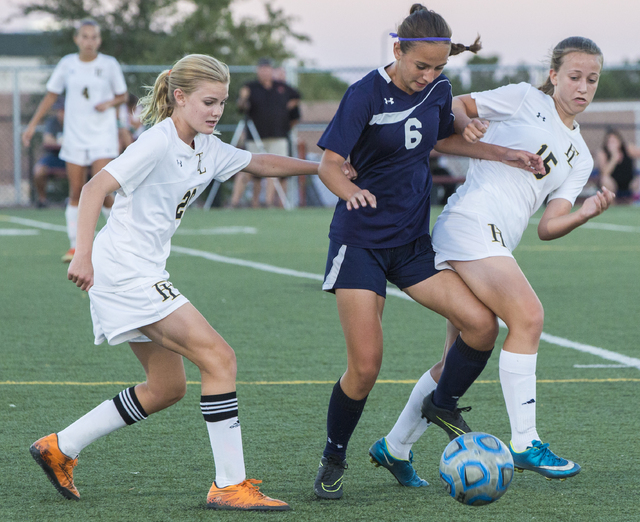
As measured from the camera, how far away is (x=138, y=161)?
11.7 feet

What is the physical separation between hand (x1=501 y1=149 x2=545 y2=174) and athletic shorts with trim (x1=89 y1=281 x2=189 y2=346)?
1506 millimetres

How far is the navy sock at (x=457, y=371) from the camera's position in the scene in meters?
3.89

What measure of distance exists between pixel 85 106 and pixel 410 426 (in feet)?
24.2

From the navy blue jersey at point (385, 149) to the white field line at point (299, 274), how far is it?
257cm

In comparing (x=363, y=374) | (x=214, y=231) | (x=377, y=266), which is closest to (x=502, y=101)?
(x=377, y=266)

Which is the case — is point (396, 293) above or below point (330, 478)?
below

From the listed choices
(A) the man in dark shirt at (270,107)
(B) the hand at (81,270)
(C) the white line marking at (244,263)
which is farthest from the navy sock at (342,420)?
(A) the man in dark shirt at (270,107)

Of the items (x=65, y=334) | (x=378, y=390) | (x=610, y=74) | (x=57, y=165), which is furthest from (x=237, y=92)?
(x=378, y=390)

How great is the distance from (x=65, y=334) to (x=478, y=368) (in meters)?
3.70

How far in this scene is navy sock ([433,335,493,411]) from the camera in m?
3.89

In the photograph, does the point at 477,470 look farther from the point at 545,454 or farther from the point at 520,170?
the point at 520,170

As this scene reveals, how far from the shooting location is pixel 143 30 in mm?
25453

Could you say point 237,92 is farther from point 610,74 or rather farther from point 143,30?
point 610,74

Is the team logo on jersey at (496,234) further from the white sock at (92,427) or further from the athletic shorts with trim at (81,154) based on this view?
the athletic shorts with trim at (81,154)
